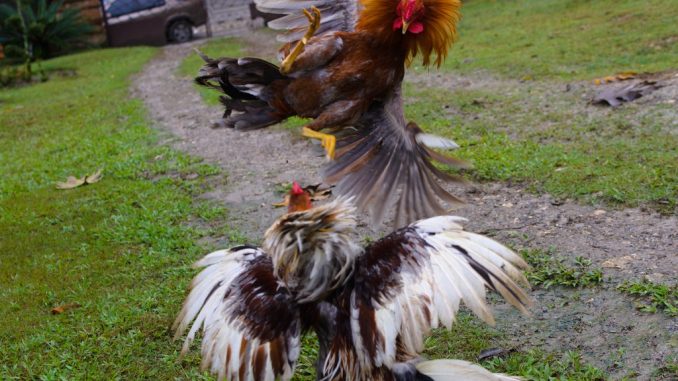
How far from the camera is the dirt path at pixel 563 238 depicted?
3.26m

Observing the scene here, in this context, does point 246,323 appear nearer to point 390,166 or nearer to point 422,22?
point 390,166

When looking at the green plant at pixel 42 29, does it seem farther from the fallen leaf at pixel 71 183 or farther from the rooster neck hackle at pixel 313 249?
the rooster neck hackle at pixel 313 249

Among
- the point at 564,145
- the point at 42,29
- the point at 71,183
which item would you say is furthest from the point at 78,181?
the point at 42,29

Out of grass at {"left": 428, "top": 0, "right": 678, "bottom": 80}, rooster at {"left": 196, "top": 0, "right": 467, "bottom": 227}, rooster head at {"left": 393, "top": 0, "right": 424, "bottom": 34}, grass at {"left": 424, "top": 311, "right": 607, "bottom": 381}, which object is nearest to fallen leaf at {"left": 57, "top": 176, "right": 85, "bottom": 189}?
rooster at {"left": 196, "top": 0, "right": 467, "bottom": 227}

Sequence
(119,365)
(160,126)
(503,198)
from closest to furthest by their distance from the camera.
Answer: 1. (119,365)
2. (503,198)
3. (160,126)

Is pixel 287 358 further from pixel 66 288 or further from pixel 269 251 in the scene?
pixel 66 288

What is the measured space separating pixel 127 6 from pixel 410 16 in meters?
15.9

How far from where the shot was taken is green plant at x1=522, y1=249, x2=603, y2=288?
380 centimetres

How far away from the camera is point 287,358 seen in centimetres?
268

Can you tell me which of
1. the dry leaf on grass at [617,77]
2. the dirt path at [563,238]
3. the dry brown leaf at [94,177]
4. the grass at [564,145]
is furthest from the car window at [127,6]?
the dry leaf on grass at [617,77]

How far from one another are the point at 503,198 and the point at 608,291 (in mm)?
1533

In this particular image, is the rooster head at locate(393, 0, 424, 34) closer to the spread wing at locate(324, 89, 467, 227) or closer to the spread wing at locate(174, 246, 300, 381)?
the spread wing at locate(324, 89, 467, 227)

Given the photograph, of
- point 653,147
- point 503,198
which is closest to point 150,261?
point 503,198

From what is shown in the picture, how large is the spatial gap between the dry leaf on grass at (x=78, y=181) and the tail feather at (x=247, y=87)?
8.37 feet
